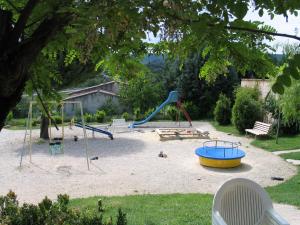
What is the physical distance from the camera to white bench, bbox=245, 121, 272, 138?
1764 centimetres

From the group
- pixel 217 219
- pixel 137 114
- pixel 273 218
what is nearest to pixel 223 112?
pixel 137 114

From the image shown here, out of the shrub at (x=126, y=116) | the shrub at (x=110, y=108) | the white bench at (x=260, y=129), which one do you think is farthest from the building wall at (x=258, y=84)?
the shrub at (x=110, y=108)

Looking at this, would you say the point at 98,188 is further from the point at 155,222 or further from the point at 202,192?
the point at 155,222

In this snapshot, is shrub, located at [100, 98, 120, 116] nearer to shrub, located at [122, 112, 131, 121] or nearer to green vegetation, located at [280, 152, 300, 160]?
shrub, located at [122, 112, 131, 121]

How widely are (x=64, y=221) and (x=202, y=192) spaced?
618 centimetres

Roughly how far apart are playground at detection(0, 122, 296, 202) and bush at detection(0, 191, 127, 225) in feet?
15.3

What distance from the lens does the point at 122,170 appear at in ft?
39.1

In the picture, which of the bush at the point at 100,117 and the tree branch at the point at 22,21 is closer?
the tree branch at the point at 22,21

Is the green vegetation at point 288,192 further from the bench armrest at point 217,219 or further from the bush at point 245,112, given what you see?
the bush at point 245,112

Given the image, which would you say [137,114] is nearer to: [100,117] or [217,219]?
[100,117]

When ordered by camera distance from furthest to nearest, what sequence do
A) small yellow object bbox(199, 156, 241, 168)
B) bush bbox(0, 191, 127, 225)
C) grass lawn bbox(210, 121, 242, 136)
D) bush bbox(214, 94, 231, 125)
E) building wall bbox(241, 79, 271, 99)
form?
1. bush bbox(214, 94, 231, 125)
2. building wall bbox(241, 79, 271, 99)
3. grass lawn bbox(210, 121, 242, 136)
4. small yellow object bbox(199, 156, 241, 168)
5. bush bbox(0, 191, 127, 225)

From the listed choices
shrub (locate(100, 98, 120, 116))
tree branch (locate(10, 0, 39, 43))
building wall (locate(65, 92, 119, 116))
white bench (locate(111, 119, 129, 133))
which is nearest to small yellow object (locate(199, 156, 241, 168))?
white bench (locate(111, 119, 129, 133))

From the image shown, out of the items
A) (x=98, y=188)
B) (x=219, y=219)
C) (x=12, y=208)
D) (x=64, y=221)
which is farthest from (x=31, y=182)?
(x=219, y=219)

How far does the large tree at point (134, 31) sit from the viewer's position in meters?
1.61
